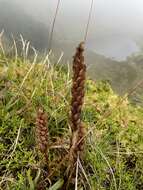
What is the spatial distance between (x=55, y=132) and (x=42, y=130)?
1.04 metres

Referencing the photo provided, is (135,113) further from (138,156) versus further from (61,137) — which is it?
(61,137)

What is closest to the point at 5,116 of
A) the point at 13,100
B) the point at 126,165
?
the point at 13,100

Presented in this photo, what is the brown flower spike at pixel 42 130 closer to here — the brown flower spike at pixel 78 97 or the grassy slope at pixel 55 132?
the brown flower spike at pixel 78 97

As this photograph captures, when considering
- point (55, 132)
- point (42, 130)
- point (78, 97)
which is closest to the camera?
point (78, 97)

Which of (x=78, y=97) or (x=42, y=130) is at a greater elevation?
(x=78, y=97)

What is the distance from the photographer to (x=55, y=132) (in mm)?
4223

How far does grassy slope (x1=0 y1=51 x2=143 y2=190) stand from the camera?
3.75 m

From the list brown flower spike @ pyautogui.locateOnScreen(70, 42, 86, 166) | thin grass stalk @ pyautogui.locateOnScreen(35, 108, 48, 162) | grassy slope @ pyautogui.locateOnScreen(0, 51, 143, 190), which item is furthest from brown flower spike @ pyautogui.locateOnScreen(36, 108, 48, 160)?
grassy slope @ pyautogui.locateOnScreen(0, 51, 143, 190)

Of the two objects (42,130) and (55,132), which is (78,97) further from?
(55,132)

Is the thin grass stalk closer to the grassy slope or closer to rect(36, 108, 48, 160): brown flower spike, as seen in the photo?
rect(36, 108, 48, 160): brown flower spike

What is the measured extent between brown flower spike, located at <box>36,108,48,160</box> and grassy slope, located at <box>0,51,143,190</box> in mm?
263

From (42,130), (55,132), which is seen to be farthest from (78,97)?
(55,132)

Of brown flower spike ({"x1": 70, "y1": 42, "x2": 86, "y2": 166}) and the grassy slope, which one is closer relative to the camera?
brown flower spike ({"x1": 70, "y1": 42, "x2": 86, "y2": 166})

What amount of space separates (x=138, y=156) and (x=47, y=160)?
1.07 meters
